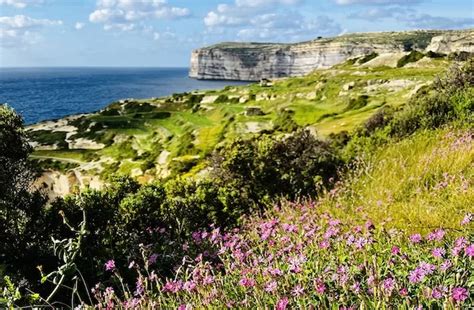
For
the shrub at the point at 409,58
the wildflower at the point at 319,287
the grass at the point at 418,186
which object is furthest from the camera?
the shrub at the point at 409,58

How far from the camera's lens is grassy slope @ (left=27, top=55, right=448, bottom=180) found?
33.5 m

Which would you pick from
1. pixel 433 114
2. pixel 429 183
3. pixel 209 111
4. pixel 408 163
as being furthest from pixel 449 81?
pixel 209 111

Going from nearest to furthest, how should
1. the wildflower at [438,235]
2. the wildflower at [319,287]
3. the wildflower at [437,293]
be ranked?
the wildflower at [437,293] < the wildflower at [319,287] < the wildflower at [438,235]

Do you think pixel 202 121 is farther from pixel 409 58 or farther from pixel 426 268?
pixel 426 268

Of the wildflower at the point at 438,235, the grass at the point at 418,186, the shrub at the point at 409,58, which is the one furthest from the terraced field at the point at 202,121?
the wildflower at the point at 438,235

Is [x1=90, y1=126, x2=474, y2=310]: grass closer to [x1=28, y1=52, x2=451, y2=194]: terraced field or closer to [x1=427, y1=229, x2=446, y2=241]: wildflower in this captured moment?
[x1=427, y1=229, x2=446, y2=241]: wildflower

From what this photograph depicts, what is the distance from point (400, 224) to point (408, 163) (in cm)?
467

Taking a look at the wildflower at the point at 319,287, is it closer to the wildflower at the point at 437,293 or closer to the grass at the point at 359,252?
the grass at the point at 359,252

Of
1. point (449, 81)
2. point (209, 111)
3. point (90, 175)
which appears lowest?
point (90, 175)

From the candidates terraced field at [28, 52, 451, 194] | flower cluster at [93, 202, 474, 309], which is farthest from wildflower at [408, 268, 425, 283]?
terraced field at [28, 52, 451, 194]

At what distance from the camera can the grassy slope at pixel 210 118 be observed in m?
33.5

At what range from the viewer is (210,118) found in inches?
1809

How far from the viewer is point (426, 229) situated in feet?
20.2

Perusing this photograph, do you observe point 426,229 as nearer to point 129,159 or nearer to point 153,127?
point 129,159
